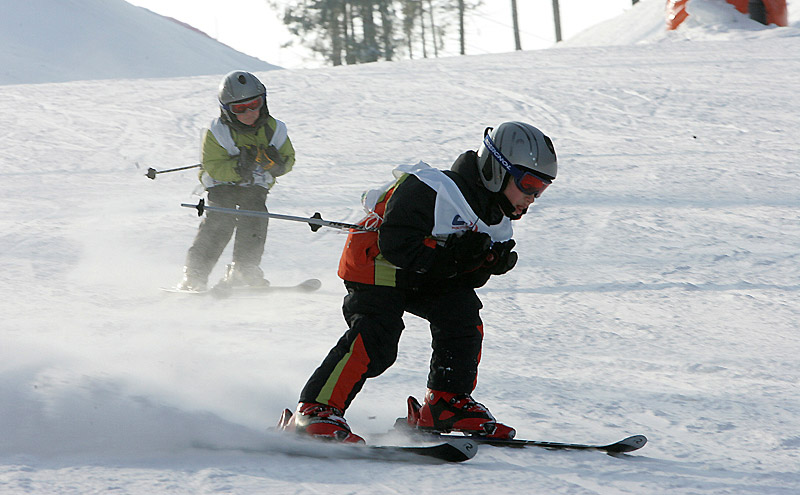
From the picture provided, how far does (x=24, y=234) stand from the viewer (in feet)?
25.1

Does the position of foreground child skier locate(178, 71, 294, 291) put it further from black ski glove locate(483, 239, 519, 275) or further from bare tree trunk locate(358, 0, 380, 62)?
bare tree trunk locate(358, 0, 380, 62)

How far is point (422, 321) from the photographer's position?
17.4 feet

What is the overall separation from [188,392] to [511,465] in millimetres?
1385

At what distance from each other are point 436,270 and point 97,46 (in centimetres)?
3174

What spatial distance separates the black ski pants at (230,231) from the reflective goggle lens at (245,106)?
0.59 m

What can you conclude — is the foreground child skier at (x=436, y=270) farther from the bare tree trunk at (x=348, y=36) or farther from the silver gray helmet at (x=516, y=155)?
the bare tree trunk at (x=348, y=36)

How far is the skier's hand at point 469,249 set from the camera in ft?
9.78

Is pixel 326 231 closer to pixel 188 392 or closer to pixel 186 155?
pixel 186 155

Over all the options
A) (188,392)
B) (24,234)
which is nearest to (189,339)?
(188,392)

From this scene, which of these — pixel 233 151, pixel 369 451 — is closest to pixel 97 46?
pixel 233 151

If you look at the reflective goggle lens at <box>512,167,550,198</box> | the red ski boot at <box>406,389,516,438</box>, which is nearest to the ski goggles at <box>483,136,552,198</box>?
the reflective goggle lens at <box>512,167,550,198</box>

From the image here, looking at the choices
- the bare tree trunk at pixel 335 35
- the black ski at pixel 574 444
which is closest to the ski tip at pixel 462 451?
the black ski at pixel 574 444

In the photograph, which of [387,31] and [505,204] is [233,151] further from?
[387,31]

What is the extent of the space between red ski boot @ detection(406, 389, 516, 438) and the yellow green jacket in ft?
11.0
